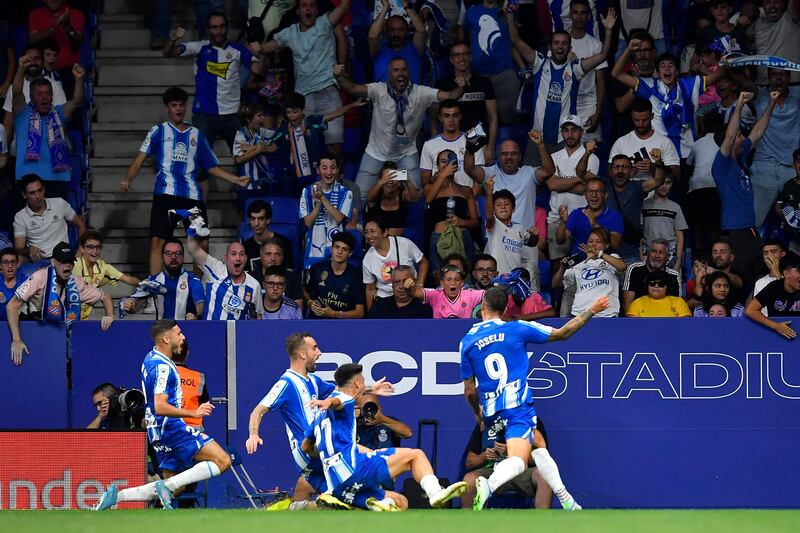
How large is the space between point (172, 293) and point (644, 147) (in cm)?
557

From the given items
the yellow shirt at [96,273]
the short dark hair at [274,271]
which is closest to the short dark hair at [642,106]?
the short dark hair at [274,271]

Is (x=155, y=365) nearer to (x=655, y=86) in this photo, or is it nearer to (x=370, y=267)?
(x=370, y=267)

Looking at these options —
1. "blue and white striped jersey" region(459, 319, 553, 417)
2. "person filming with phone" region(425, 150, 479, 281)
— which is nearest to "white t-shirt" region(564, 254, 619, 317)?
"person filming with phone" region(425, 150, 479, 281)

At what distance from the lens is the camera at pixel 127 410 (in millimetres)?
13320

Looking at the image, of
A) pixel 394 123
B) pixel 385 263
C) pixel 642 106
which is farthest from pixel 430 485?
pixel 642 106

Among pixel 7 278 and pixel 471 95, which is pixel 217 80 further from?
pixel 7 278

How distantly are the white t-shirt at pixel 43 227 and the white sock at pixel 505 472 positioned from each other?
254 inches

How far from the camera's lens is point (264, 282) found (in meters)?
14.2

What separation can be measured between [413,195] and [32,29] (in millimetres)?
5377

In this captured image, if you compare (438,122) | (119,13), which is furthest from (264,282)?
(119,13)

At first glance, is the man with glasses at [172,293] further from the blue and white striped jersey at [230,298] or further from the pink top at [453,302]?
the pink top at [453,302]

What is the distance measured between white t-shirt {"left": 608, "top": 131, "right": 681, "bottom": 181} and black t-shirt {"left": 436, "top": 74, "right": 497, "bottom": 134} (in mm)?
1580

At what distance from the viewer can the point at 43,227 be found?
15.2 meters

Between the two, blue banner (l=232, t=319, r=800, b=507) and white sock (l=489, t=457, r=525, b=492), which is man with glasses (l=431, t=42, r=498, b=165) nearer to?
blue banner (l=232, t=319, r=800, b=507)
